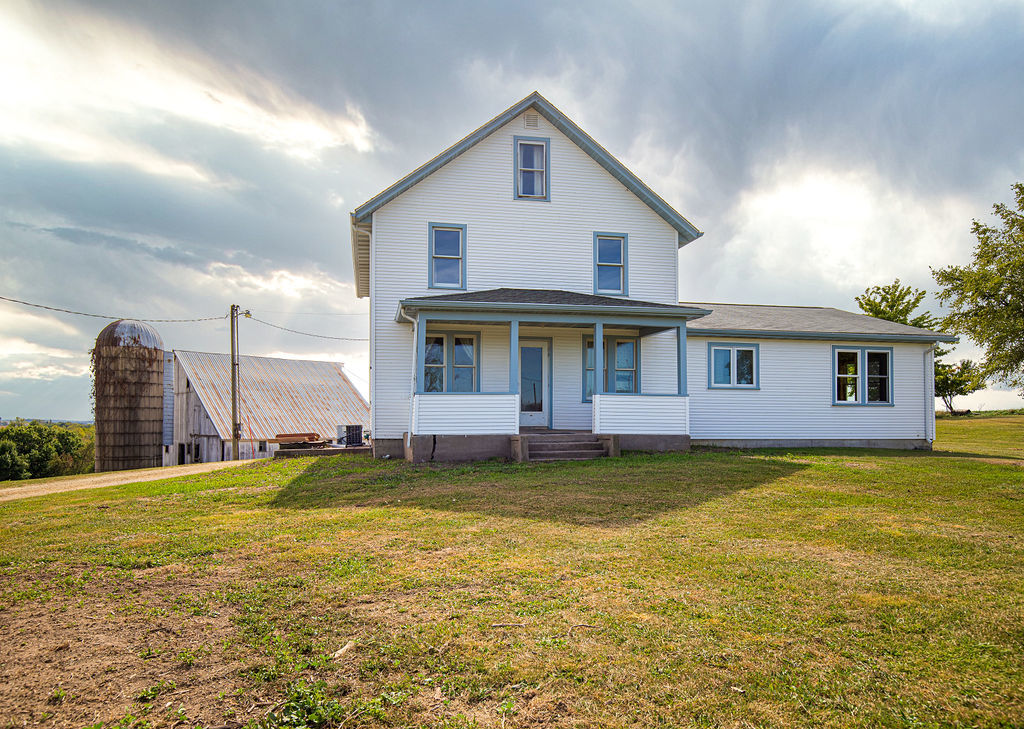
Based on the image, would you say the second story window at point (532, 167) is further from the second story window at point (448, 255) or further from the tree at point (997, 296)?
the tree at point (997, 296)

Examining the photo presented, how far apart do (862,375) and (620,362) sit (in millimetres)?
7642

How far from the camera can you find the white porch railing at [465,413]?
13.4 meters

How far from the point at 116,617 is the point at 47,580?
149 cm

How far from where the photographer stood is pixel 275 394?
2781 centimetres

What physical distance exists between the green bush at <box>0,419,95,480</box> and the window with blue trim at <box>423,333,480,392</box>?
2144 centimetres

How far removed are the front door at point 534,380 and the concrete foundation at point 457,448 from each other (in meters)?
2.49

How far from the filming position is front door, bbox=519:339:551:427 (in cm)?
1608

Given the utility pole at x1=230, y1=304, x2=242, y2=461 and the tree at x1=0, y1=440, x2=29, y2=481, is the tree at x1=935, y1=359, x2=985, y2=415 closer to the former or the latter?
the utility pole at x1=230, y1=304, x2=242, y2=461

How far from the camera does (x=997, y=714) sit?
114 inches

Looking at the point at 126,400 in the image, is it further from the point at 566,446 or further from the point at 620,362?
the point at 620,362

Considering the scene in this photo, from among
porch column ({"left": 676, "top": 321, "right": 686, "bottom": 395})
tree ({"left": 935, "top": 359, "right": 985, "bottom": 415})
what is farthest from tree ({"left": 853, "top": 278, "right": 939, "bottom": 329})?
porch column ({"left": 676, "top": 321, "right": 686, "bottom": 395})

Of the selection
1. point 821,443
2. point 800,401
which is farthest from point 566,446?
point 821,443

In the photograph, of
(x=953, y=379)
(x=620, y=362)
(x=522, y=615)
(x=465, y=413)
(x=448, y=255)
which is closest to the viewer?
(x=522, y=615)

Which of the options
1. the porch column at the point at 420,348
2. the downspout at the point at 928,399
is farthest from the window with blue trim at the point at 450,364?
the downspout at the point at 928,399
